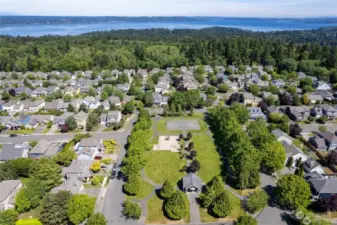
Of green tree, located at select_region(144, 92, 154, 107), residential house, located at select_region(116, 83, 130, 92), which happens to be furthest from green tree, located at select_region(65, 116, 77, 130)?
residential house, located at select_region(116, 83, 130, 92)

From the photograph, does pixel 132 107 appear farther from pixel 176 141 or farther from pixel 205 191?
pixel 205 191

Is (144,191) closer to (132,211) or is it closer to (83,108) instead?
(132,211)

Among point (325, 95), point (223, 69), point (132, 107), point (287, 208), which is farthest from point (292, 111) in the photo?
point (223, 69)

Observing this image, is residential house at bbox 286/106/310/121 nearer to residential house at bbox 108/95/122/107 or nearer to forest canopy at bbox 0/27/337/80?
forest canopy at bbox 0/27/337/80

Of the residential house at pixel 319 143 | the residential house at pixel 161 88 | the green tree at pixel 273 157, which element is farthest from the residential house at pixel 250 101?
the green tree at pixel 273 157

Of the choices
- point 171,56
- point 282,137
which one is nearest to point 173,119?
point 282,137
